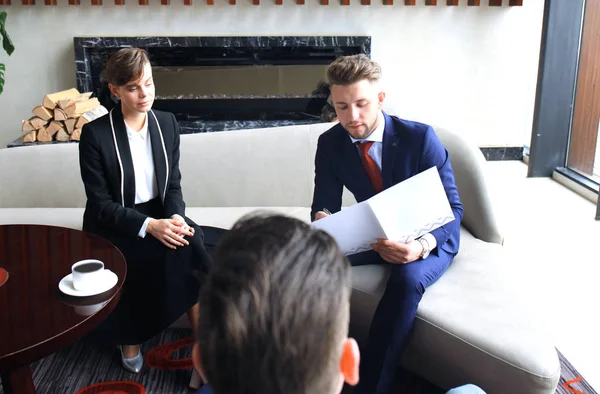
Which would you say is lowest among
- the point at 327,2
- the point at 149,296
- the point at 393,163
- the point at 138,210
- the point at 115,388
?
the point at 115,388

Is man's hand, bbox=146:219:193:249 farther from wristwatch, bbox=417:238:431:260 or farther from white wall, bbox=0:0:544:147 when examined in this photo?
white wall, bbox=0:0:544:147

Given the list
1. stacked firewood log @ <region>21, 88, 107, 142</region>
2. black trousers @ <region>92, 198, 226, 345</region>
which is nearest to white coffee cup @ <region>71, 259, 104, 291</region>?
black trousers @ <region>92, 198, 226, 345</region>

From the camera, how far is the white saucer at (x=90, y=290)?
1.46 m

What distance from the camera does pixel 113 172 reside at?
2.02 meters

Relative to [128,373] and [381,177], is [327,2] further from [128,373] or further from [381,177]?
[128,373]

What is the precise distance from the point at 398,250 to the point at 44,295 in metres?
0.99

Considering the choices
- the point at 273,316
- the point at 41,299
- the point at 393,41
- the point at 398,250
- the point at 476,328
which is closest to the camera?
the point at 273,316

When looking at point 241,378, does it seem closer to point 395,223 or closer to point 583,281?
point 395,223

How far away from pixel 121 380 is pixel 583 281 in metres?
2.08

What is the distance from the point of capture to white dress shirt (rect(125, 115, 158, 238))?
2.06m

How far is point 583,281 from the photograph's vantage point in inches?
106

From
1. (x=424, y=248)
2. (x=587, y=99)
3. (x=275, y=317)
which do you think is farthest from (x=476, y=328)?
(x=587, y=99)

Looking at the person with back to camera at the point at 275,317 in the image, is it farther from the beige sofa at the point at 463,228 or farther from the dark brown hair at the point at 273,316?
the beige sofa at the point at 463,228

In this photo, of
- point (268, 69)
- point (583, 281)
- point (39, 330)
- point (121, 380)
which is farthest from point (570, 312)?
point (268, 69)
